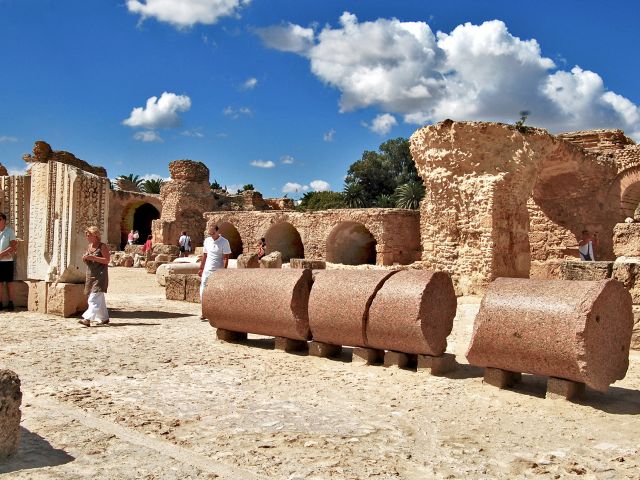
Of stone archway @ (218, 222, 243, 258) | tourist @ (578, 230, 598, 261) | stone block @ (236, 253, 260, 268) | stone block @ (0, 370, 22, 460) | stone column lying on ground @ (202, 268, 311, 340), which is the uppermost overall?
stone archway @ (218, 222, 243, 258)

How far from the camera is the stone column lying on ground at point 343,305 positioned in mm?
5477

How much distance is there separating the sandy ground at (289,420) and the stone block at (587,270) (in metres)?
1.15

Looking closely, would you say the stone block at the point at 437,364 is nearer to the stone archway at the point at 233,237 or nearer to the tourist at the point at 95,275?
the tourist at the point at 95,275

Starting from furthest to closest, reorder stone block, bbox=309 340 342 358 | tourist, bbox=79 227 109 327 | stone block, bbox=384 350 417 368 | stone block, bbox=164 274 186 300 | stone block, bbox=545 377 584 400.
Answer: stone block, bbox=164 274 186 300, tourist, bbox=79 227 109 327, stone block, bbox=309 340 342 358, stone block, bbox=384 350 417 368, stone block, bbox=545 377 584 400

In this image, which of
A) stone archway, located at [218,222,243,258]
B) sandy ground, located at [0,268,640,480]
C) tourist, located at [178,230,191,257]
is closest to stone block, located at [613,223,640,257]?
sandy ground, located at [0,268,640,480]

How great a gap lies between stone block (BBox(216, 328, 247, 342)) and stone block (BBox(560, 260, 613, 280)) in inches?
152

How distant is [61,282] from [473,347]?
6.52 m

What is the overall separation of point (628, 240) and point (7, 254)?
9008mm

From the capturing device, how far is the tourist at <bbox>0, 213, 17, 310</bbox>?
8.59m

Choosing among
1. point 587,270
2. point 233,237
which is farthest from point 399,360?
point 233,237

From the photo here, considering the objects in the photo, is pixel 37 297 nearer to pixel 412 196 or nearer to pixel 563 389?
pixel 563 389

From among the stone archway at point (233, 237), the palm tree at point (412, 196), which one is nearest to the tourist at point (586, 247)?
the stone archway at point (233, 237)

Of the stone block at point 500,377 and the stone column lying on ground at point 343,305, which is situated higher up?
the stone column lying on ground at point 343,305

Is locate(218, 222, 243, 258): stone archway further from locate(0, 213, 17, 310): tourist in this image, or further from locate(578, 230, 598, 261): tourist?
locate(578, 230, 598, 261): tourist
